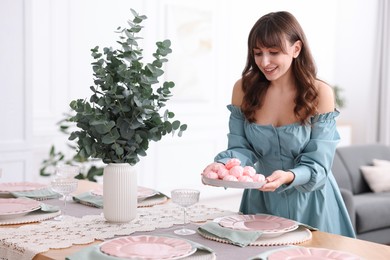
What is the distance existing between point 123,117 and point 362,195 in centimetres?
360

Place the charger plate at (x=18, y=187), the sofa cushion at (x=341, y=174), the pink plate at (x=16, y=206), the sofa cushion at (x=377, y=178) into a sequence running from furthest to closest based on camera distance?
1. the sofa cushion at (x=377, y=178)
2. the sofa cushion at (x=341, y=174)
3. the charger plate at (x=18, y=187)
4. the pink plate at (x=16, y=206)

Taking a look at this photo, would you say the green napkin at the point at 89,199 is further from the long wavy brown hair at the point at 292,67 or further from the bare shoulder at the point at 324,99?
the bare shoulder at the point at 324,99

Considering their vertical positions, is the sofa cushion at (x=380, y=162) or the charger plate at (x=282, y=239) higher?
the charger plate at (x=282, y=239)

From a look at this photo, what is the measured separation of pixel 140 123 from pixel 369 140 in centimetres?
624

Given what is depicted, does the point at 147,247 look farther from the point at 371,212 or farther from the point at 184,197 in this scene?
the point at 371,212

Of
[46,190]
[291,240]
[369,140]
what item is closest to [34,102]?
[46,190]

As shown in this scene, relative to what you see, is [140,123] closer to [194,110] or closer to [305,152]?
[305,152]

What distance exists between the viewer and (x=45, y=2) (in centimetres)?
540

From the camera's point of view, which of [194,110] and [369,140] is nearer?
[194,110]

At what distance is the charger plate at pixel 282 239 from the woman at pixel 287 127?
272 millimetres

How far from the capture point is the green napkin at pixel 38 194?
281 cm

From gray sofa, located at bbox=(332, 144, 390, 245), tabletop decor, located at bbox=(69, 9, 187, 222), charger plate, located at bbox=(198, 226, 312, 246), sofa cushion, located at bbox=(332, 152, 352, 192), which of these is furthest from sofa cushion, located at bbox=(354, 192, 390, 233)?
tabletop decor, located at bbox=(69, 9, 187, 222)

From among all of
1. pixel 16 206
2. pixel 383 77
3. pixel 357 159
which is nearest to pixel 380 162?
pixel 357 159

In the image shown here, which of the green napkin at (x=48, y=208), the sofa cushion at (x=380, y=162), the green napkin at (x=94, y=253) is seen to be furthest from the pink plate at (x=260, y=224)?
the sofa cushion at (x=380, y=162)
